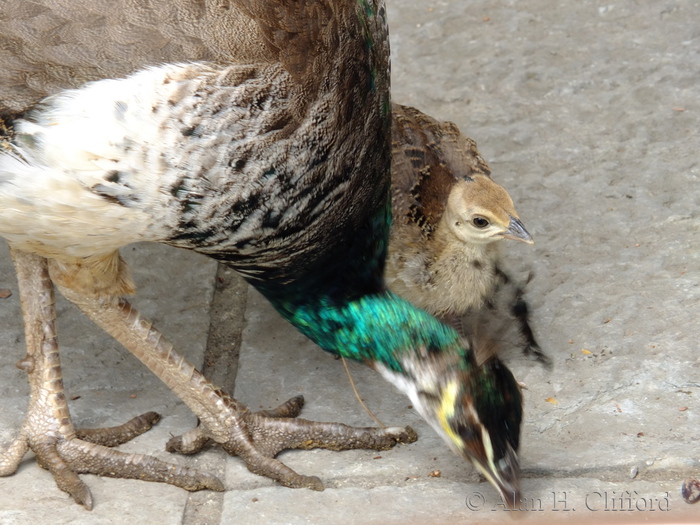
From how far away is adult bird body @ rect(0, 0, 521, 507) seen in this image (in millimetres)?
2066

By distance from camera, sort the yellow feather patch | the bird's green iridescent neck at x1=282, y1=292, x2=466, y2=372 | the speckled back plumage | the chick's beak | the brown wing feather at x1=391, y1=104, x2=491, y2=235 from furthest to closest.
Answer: the brown wing feather at x1=391, y1=104, x2=491, y2=235 → the chick's beak → the bird's green iridescent neck at x1=282, y1=292, x2=466, y2=372 → the yellow feather patch → the speckled back plumage

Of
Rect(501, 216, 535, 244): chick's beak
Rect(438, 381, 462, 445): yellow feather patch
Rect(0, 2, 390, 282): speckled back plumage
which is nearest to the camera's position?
Rect(0, 2, 390, 282): speckled back plumage

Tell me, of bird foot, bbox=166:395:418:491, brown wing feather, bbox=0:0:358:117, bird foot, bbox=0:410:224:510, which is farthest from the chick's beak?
bird foot, bbox=0:410:224:510

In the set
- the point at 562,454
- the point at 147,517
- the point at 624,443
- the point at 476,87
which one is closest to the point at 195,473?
the point at 147,517

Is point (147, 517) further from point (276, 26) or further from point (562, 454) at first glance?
point (276, 26)

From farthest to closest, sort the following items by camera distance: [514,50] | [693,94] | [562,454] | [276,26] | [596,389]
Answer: [514,50] → [693,94] → [596,389] → [562,454] → [276,26]

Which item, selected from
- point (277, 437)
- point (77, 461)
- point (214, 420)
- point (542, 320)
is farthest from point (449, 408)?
point (77, 461)

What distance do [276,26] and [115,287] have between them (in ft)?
2.74

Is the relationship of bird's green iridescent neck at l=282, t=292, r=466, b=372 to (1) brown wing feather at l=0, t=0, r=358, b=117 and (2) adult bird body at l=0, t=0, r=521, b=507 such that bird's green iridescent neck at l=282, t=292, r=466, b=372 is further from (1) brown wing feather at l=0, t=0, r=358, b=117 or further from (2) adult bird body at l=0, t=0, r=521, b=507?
(1) brown wing feather at l=0, t=0, r=358, b=117

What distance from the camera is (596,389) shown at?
2641 mm

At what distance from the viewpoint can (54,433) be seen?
2510 millimetres

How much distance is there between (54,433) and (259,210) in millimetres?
869

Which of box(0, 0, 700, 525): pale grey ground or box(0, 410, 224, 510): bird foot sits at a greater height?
box(0, 0, 700, 525): pale grey ground

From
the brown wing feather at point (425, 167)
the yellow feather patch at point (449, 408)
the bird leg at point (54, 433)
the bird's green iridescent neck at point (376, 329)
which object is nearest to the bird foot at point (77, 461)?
the bird leg at point (54, 433)
